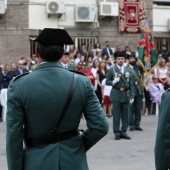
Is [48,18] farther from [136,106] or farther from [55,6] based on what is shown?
[136,106]

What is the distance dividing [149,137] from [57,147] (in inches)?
311

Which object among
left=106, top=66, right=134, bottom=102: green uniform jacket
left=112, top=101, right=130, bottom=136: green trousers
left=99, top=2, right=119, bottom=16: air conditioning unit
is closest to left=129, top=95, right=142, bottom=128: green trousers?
left=106, top=66, right=134, bottom=102: green uniform jacket

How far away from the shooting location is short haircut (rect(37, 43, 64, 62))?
3.89 m

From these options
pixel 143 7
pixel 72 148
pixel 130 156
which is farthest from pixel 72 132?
pixel 143 7

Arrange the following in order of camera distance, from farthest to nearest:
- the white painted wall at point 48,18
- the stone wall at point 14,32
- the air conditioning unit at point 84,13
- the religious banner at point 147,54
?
1. the air conditioning unit at point 84,13
2. the white painted wall at point 48,18
3. the stone wall at point 14,32
4. the religious banner at point 147,54

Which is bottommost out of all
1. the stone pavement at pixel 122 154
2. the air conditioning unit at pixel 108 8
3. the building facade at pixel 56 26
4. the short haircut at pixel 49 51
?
the stone pavement at pixel 122 154

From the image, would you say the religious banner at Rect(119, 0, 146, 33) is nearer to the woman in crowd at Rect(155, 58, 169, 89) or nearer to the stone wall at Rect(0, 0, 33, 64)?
the stone wall at Rect(0, 0, 33, 64)

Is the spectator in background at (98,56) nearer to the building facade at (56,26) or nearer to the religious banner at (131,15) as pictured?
the building facade at (56,26)

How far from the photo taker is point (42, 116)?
12.6 feet

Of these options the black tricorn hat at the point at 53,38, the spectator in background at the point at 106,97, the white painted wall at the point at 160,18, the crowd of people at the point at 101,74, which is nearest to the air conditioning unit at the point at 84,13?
the crowd of people at the point at 101,74

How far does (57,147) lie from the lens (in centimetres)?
383

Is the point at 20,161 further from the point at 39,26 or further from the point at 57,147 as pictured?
the point at 39,26

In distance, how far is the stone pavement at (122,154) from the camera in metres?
7.99

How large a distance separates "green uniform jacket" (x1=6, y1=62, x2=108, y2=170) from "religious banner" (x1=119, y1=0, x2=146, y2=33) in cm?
1969
